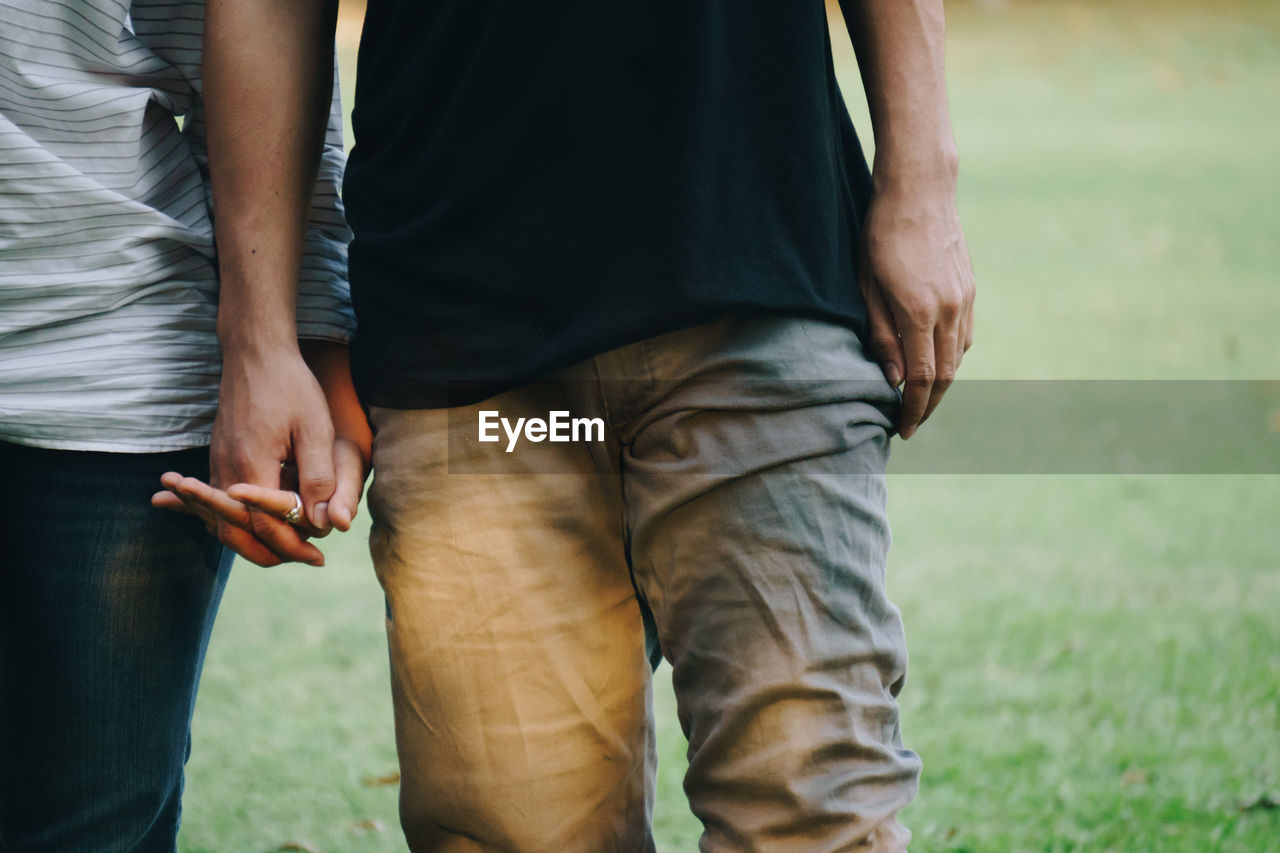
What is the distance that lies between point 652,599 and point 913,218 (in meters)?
0.48

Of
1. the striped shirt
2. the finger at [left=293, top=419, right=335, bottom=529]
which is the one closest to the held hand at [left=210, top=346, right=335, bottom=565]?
the finger at [left=293, top=419, right=335, bottom=529]

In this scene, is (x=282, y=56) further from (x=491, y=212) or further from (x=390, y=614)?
(x=390, y=614)

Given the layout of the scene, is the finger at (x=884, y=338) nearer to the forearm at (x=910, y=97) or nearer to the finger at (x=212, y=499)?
the forearm at (x=910, y=97)

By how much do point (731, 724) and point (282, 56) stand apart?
882 mm

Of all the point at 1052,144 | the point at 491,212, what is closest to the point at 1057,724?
the point at 491,212

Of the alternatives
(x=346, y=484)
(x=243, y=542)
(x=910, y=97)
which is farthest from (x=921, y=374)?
(x=243, y=542)

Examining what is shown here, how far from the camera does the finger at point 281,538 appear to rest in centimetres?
151

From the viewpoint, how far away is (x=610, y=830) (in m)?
1.52

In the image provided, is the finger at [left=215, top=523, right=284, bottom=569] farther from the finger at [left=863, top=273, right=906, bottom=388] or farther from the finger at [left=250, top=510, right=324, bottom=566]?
the finger at [left=863, top=273, right=906, bottom=388]

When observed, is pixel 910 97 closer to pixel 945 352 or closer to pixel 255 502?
pixel 945 352

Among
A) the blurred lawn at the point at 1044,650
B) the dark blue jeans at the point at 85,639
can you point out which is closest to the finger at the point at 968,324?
the dark blue jeans at the point at 85,639

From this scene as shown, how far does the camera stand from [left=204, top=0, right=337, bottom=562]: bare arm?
1532 millimetres

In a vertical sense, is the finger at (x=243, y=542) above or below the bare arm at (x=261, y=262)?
below

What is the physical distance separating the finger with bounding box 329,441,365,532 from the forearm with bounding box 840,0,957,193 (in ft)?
2.16
